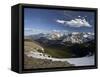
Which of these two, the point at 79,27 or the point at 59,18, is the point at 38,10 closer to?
the point at 59,18

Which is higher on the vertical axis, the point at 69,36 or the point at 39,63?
the point at 69,36

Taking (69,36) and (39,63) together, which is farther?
(69,36)

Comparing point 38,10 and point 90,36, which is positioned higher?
point 38,10

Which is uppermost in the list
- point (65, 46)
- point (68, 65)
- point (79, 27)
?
point (79, 27)

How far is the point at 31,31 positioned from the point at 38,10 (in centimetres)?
18

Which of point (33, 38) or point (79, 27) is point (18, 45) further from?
point (79, 27)

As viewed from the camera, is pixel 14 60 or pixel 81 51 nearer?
pixel 14 60

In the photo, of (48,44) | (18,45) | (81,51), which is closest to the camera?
(18,45)

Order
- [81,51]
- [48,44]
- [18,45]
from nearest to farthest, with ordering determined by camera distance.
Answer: [18,45] < [48,44] < [81,51]

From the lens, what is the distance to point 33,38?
79.4 inches

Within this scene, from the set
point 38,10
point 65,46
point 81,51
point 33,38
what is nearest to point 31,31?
point 33,38

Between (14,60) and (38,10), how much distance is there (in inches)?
17.7

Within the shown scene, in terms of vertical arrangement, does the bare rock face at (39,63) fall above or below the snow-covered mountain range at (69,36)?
below

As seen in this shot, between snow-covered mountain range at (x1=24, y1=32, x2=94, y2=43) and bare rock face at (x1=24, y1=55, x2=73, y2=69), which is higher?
snow-covered mountain range at (x1=24, y1=32, x2=94, y2=43)
